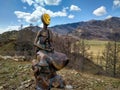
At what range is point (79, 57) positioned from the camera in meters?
56.1

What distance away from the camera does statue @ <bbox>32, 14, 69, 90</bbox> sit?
8.77m

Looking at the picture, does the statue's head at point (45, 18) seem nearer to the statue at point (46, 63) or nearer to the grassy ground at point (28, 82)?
the statue at point (46, 63)

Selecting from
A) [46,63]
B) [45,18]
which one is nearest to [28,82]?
[46,63]

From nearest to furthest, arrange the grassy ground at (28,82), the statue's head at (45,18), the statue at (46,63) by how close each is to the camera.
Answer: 1. the statue at (46,63)
2. the statue's head at (45,18)
3. the grassy ground at (28,82)

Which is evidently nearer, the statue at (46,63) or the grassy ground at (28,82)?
the statue at (46,63)

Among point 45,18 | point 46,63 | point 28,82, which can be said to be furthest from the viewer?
point 28,82

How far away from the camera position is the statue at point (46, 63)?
8773mm

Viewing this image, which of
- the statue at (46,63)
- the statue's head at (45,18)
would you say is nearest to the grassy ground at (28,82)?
the statue at (46,63)

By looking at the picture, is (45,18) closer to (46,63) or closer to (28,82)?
(46,63)

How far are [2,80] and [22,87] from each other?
2.72 meters

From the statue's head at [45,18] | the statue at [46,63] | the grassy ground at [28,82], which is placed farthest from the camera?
the grassy ground at [28,82]

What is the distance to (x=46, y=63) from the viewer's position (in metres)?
8.72

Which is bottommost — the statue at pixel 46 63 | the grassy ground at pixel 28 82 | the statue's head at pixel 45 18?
the grassy ground at pixel 28 82

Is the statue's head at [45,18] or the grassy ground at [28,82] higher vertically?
the statue's head at [45,18]
